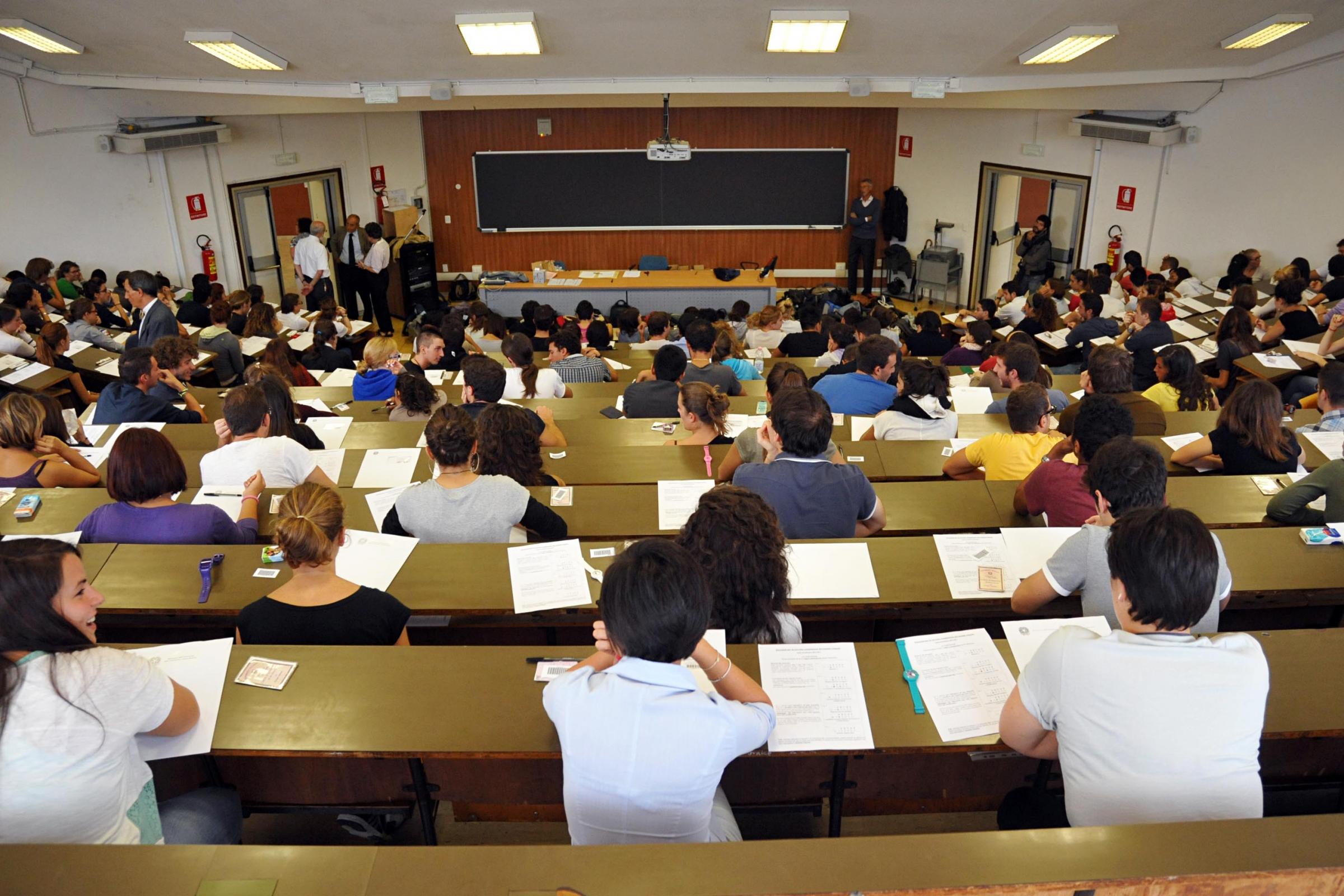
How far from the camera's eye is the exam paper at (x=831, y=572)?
9.00ft

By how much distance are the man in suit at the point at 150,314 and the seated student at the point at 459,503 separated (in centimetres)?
454

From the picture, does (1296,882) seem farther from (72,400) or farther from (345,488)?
(72,400)

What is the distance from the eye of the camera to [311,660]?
2.36 meters

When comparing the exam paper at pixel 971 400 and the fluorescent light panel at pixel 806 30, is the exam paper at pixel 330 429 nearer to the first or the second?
the exam paper at pixel 971 400

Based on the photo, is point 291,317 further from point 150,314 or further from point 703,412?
point 703,412

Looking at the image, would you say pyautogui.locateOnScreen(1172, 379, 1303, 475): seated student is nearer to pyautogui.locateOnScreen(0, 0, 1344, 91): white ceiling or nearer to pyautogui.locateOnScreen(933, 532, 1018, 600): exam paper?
pyautogui.locateOnScreen(933, 532, 1018, 600): exam paper

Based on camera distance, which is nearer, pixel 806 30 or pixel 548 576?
pixel 548 576

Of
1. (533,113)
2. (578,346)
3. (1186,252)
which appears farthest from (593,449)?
(533,113)

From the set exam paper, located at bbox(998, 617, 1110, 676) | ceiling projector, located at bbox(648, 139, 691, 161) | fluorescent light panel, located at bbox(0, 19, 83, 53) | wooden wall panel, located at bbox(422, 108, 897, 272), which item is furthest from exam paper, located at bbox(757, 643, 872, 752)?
wooden wall panel, located at bbox(422, 108, 897, 272)

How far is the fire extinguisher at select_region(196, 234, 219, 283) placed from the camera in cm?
972

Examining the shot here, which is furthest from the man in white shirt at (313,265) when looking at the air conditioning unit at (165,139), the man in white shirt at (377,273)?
the air conditioning unit at (165,139)

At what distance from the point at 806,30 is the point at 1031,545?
424 cm

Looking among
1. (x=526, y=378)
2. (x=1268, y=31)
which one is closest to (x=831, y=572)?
(x=526, y=378)

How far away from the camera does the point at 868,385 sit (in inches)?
188
